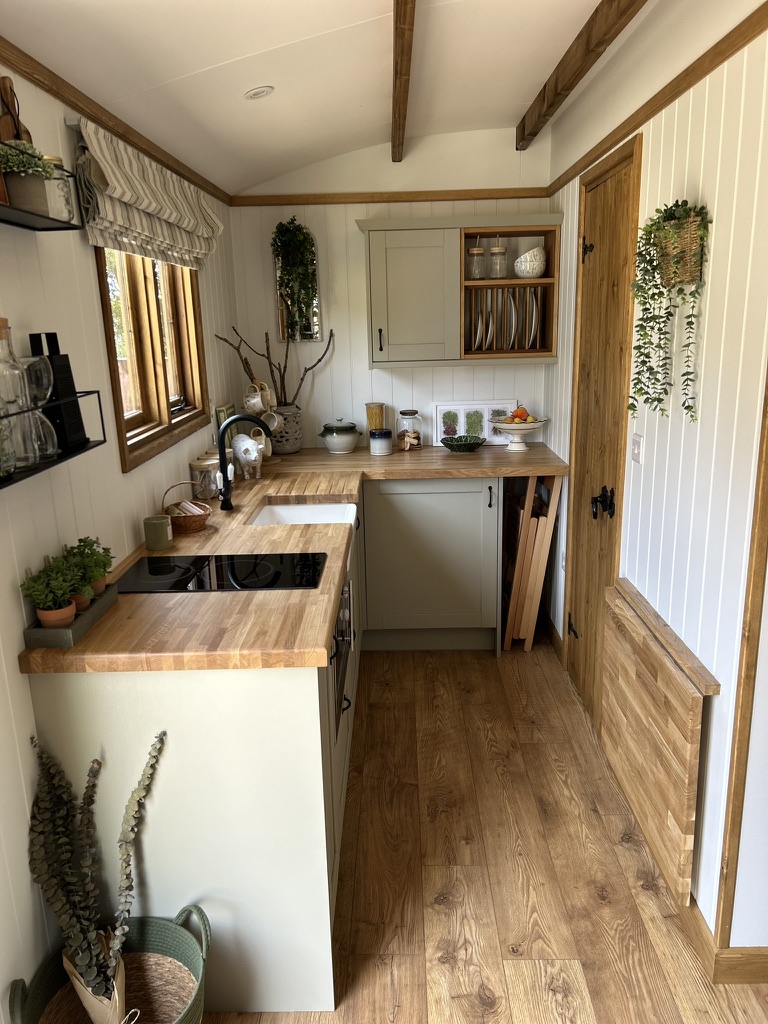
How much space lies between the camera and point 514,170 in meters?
3.89

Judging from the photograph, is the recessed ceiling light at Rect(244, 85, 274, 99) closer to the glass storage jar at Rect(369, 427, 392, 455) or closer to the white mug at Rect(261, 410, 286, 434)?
the white mug at Rect(261, 410, 286, 434)

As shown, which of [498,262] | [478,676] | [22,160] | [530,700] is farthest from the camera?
[498,262]

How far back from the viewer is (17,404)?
156 cm

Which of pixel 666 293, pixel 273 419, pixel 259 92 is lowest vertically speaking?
pixel 273 419

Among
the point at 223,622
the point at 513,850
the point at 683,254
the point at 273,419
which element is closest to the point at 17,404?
the point at 223,622

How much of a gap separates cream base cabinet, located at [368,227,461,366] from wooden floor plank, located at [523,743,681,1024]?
80.2 inches

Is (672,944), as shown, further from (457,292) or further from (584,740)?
(457,292)

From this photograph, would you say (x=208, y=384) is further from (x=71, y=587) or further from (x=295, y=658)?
(x=295, y=658)

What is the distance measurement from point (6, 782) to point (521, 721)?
2.19 metres

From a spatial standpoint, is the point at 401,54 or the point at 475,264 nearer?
the point at 401,54

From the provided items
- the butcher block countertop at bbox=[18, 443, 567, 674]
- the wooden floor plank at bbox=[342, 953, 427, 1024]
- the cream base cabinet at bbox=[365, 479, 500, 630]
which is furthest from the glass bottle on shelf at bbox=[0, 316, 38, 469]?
the cream base cabinet at bbox=[365, 479, 500, 630]

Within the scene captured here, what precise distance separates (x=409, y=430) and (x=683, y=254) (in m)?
2.28

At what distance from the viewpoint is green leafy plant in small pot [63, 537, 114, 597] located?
181cm

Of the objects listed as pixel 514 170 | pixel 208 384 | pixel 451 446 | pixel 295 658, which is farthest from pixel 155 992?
pixel 514 170
